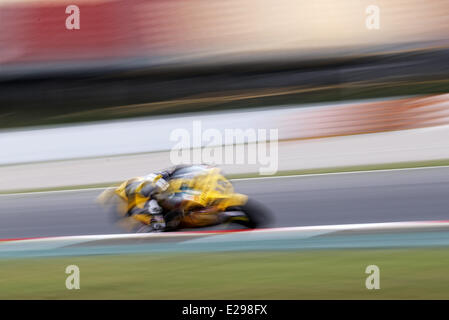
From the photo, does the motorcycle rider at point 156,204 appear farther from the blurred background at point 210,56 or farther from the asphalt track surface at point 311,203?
the blurred background at point 210,56

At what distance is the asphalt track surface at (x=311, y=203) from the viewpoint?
20.2 ft

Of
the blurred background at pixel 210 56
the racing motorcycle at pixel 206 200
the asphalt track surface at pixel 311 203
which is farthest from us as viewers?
the blurred background at pixel 210 56

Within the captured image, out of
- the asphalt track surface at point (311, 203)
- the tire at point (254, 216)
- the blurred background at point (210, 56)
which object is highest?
the blurred background at point (210, 56)

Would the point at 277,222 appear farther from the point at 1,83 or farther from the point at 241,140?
the point at 1,83

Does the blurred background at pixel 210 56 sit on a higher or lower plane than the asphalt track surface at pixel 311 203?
higher

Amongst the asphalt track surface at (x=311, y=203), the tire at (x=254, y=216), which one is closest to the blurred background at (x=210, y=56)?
the asphalt track surface at (x=311, y=203)

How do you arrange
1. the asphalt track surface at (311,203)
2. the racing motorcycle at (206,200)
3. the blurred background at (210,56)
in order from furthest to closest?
the blurred background at (210,56) → the asphalt track surface at (311,203) → the racing motorcycle at (206,200)

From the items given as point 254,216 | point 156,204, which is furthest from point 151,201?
point 254,216

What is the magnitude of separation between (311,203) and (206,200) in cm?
169

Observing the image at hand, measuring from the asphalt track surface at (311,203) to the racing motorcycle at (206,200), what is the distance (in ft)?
1.65

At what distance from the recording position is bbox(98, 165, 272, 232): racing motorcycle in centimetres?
540

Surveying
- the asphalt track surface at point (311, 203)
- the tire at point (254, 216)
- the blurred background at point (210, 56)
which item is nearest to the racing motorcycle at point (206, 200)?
the tire at point (254, 216)

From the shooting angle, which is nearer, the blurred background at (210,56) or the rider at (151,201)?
the rider at (151,201)

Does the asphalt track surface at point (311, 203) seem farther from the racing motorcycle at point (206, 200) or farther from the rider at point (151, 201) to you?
the rider at point (151, 201)
